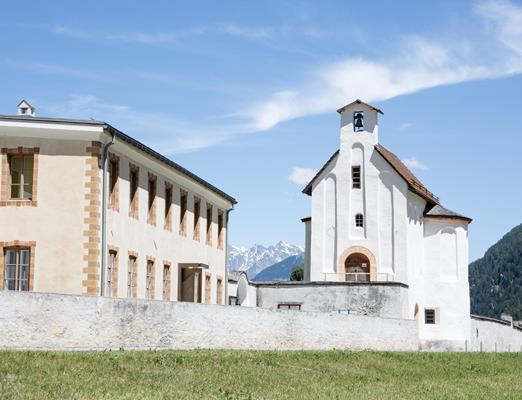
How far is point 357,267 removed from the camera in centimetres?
5709

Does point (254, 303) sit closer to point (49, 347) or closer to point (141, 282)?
point (141, 282)

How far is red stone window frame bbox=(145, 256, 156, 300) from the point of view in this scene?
37594mm

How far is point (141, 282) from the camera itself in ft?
120

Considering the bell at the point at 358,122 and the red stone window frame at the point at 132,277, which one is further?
the bell at the point at 358,122

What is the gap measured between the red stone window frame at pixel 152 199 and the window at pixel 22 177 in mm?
6204

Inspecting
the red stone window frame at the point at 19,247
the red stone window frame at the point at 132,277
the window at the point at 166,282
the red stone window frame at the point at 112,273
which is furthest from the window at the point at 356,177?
the red stone window frame at the point at 19,247

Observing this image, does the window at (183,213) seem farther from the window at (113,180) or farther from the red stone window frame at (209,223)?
the window at (113,180)

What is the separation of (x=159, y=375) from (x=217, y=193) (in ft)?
78.4

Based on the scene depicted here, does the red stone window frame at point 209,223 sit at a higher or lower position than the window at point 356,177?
lower

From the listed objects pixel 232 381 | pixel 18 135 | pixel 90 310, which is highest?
pixel 18 135

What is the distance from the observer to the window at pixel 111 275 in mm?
33469

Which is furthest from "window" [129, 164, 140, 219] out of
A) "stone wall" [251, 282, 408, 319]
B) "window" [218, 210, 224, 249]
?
"stone wall" [251, 282, 408, 319]

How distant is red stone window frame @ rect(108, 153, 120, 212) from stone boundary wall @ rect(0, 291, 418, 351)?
5680 mm

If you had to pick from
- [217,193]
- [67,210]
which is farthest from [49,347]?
[217,193]
